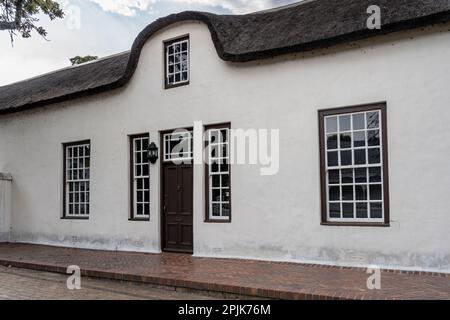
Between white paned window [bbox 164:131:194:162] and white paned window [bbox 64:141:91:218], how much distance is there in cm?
278

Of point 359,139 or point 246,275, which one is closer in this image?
point 246,275

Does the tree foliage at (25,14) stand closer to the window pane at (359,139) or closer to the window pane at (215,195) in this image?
the window pane at (215,195)

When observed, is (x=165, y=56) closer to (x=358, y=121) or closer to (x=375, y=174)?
(x=358, y=121)

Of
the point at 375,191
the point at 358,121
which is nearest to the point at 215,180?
the point at 358,121

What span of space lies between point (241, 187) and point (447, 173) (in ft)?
12.9

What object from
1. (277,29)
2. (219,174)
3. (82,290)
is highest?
(277,29)

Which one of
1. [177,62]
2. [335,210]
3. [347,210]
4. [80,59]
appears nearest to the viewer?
[347,210]

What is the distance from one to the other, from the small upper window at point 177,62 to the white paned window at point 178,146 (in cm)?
116

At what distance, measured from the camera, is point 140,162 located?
12.1 metres

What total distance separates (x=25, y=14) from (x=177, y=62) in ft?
19.8

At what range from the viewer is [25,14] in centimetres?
1467

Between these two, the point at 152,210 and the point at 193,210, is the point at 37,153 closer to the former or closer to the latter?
the point at 152,210
